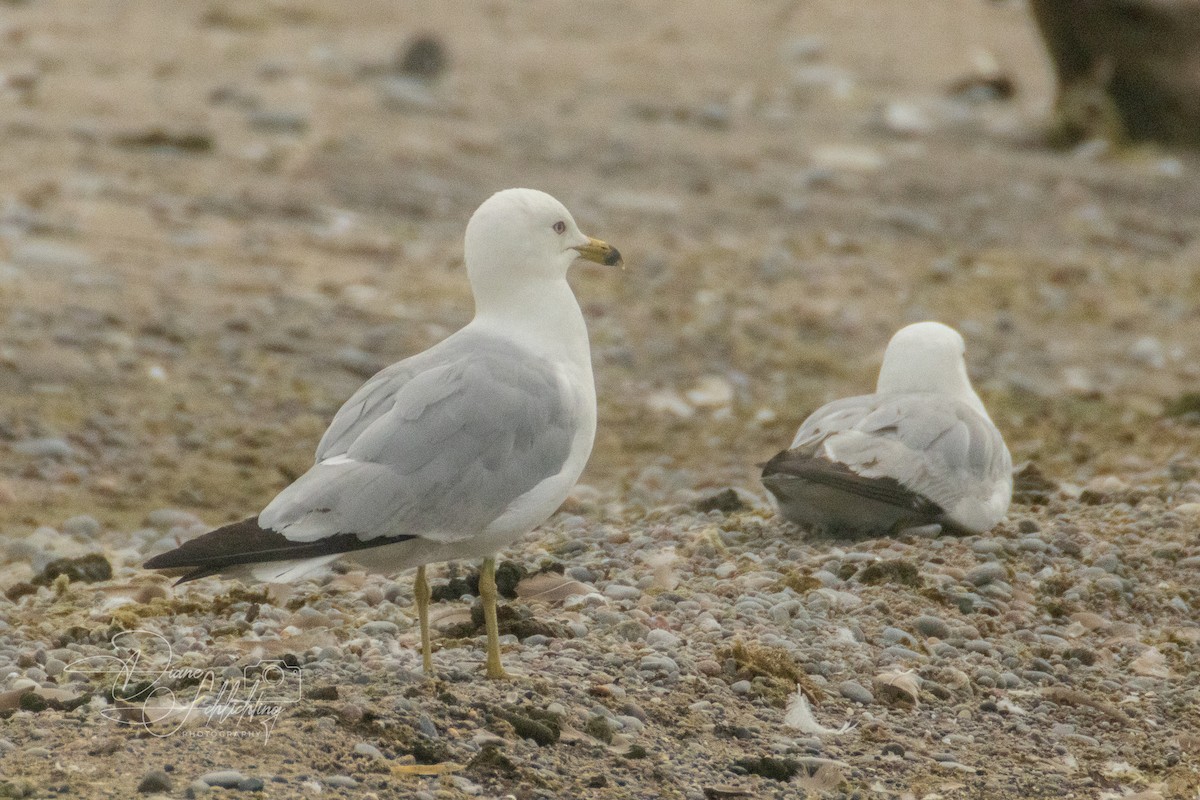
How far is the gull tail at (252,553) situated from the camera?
146 inches

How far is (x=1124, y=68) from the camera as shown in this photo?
1187 cm

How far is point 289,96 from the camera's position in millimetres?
11945

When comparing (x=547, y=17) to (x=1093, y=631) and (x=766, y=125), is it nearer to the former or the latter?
(x=766, y=125)

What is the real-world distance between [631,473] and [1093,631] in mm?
2627

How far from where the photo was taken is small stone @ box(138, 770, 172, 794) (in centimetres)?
348

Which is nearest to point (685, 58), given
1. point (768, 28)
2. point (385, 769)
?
point (768, 28)

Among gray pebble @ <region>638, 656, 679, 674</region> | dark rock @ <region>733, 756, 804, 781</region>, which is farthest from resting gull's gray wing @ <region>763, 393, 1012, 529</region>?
dark rock @ <region>733, 756, 804, 781</region>

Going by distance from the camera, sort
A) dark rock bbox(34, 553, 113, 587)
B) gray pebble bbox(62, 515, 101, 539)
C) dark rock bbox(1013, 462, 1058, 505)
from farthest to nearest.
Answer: gray pebble bbox(62, 515, 101, 539) < dark rock bbox(1013, 462, 1058, 505) < dark rock bbox(34, 553, 113, 587)

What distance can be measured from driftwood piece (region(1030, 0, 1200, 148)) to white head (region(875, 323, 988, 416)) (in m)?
6.68

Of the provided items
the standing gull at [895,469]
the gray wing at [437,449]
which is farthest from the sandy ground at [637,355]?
the gray wing at [437,449]

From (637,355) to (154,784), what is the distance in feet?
17.2

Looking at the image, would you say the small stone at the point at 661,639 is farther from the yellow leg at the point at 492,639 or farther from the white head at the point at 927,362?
the white head at the point at 927,362

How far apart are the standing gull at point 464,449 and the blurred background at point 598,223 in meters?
2.36

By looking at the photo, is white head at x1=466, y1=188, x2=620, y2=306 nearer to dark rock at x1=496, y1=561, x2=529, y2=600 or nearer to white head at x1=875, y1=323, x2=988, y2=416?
dark rock at x1=496, y1=561, x2=529, y2=600
